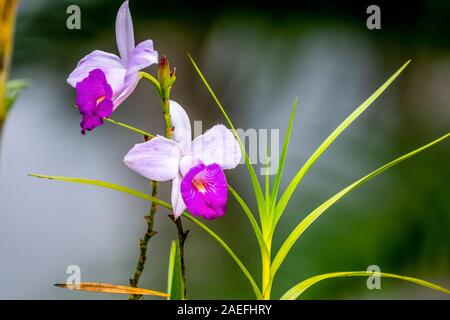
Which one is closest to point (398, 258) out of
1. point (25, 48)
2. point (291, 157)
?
point (291, 157)

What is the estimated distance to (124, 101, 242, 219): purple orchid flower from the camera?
0.58 metres

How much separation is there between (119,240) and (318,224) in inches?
22.2

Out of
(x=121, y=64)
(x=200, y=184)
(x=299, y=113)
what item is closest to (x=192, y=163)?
(x=200, y=184)

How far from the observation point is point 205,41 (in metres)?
1.80

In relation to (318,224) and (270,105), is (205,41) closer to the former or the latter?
(270,105)

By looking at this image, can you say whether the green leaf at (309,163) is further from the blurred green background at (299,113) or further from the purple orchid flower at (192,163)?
the blurred green background at (299,113)

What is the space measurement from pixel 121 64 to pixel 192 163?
125 mm

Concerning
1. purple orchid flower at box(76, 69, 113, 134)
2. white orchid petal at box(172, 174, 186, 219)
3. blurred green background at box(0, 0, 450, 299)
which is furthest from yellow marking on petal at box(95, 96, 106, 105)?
blurred green background at box(0, 0, 450, 299)

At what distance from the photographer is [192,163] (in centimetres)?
59

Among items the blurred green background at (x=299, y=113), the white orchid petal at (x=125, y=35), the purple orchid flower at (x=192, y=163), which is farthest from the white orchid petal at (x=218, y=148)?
the blurred green background at (x=299, y=113)

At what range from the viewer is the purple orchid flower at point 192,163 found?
1.89 ft

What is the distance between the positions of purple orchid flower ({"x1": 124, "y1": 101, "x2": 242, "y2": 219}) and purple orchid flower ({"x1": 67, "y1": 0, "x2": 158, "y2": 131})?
0.05 m

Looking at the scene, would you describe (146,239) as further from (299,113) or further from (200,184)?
(299,113)
